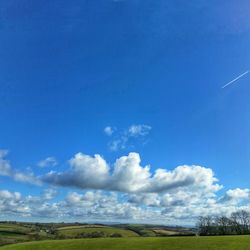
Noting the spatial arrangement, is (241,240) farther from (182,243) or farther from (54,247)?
(54,247)

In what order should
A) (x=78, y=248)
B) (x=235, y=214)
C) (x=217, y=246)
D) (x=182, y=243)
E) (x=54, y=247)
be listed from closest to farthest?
(x=217, y=246) < (x=182, y=243) < (x=78, y=248) < (x=54, y=247) < (x=235, y=214)

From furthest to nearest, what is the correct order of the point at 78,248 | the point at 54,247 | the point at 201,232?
1. the point at 201,232
2. the point at 54,247
3. the point at 78,248

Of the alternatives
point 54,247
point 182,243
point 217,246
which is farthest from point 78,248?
point 217,246

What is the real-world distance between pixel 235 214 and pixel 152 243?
78135mm

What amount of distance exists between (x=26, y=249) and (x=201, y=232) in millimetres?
73445

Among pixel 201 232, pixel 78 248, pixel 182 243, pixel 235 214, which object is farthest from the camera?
pixel 235 214

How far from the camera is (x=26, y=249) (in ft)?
299

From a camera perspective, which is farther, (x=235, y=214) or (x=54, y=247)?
Result: (x=235, y=214)

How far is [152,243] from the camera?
82.8 meters

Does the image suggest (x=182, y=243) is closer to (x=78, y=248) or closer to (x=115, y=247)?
(x=115, y=247)

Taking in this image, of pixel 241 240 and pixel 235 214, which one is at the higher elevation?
pixel 235 214

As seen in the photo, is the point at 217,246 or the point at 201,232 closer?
the point at 217,246

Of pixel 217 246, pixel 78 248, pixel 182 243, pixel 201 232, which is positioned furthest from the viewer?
pixel 201 232

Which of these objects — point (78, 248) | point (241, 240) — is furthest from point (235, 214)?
point (78, 248)
